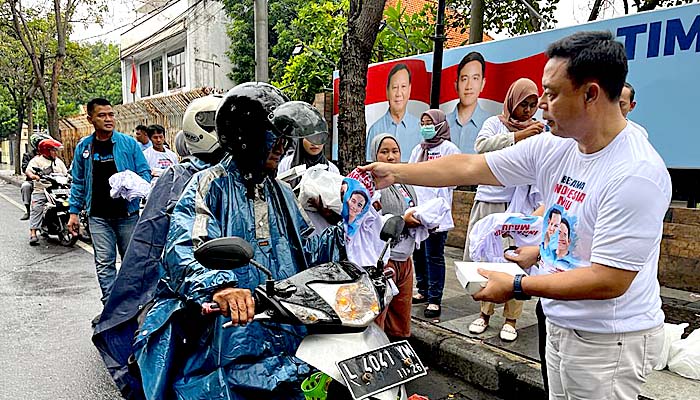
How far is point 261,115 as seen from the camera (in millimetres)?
2076

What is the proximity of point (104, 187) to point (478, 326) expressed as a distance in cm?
348

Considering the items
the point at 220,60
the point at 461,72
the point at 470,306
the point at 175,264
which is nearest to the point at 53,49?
the point at 220,60

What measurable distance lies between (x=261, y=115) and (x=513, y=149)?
1.05 m

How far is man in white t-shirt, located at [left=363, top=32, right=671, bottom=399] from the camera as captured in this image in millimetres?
1654

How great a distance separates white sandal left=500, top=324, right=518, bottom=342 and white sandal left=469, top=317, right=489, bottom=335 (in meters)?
0.18

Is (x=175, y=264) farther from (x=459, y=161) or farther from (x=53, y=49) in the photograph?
(x=53, y=49)

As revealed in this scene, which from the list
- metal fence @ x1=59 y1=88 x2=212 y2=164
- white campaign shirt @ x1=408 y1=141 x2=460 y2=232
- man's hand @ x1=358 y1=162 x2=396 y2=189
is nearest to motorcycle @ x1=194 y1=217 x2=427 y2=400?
man's hand @ x1=358 y1=162 x2=396 y2=189

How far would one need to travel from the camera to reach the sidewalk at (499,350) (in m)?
3.44

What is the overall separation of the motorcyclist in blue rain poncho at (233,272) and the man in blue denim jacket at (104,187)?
2904 mm

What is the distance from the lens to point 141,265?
3.08m

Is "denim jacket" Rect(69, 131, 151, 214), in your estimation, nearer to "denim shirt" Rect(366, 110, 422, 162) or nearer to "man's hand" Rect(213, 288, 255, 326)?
"man's hand" Rect(213, 288, 255, 326)

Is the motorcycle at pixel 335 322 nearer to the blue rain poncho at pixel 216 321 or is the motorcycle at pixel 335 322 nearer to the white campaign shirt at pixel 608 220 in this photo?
the blue rain poncho at pixel 216 321

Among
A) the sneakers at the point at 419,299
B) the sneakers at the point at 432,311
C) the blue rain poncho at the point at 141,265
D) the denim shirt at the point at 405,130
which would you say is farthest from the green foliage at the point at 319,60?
the blue rain poncho at the point at 141,265

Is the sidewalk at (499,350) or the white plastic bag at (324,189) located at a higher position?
the white plastic bag at (324,189)
